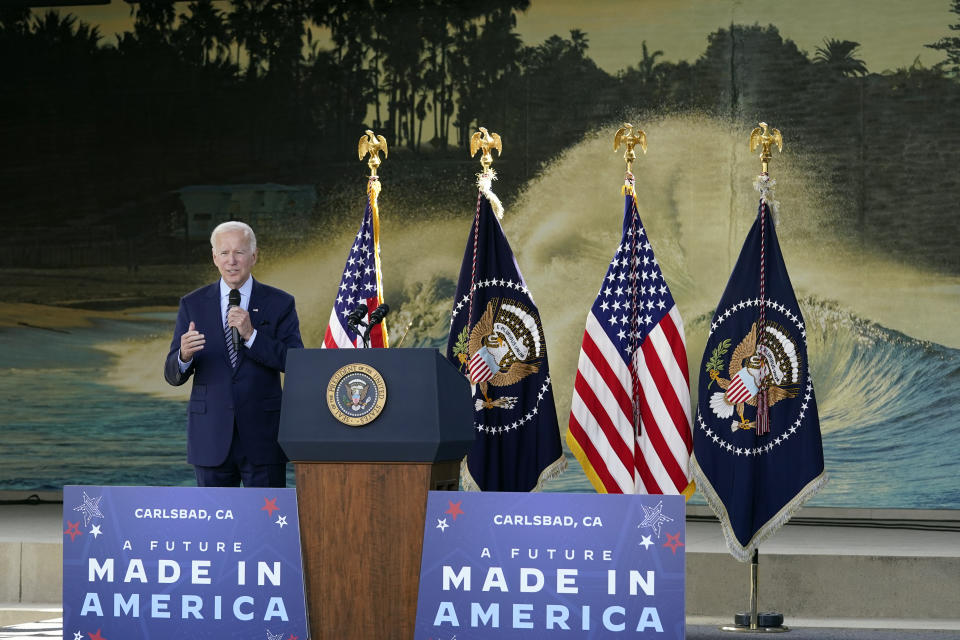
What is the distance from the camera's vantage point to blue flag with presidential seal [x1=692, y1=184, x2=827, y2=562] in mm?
5016

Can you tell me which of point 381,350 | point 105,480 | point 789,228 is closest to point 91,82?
point 105,480

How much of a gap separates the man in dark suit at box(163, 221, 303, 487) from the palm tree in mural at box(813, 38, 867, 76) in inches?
180

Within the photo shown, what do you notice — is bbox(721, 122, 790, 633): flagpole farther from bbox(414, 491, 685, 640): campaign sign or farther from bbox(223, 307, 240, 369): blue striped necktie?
bbox(223, 307, 240, 369): blue striped necktie

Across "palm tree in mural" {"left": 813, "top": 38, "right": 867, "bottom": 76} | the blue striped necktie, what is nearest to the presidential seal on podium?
the blue striped necktie

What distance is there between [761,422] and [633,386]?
0.56 m

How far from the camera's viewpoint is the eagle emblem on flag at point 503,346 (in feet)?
17.3

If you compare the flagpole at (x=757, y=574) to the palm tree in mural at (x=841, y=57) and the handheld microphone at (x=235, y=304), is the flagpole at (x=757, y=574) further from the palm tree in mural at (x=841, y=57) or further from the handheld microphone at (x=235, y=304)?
the palm tree in mural at (x=841, y=57)

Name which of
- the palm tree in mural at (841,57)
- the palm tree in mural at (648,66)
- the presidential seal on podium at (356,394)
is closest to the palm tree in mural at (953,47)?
the palm tree in mural at (841,57)

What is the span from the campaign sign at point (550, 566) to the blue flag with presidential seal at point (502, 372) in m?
1.95

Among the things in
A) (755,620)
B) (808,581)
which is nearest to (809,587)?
(808,581)

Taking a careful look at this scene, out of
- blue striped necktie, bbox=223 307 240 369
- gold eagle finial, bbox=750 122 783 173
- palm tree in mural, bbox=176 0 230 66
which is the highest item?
palm tree in mural, bbox=176 0 230 66

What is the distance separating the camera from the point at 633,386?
5.30 meters

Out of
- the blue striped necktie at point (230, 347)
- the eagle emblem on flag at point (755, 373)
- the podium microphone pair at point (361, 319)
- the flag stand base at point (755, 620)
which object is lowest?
the flag stand base at point (755, 620)

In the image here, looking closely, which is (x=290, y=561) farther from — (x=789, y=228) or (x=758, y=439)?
(x=789, y=228)
